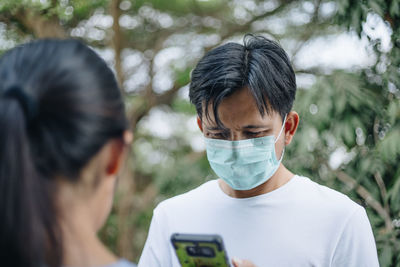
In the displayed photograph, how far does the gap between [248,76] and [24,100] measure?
0.99m

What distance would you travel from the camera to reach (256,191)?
5.66ft

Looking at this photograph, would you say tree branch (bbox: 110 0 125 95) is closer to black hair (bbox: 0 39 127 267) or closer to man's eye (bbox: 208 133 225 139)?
man's eye (bbox: 208 133 225 139)

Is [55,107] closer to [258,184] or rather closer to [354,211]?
[258,184]

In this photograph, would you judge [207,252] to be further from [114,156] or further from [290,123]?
[290,123]

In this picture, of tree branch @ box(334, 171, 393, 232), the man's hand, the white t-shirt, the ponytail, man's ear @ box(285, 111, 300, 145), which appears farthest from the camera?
tree branch @ box(334, 171, 393, 232)

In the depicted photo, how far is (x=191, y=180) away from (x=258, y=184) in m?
2.36

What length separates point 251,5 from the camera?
16.6ft

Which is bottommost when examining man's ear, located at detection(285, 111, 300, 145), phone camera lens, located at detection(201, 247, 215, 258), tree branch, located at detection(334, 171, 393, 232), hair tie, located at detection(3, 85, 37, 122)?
tree branch, located at detection(334, 171, 393, 232)

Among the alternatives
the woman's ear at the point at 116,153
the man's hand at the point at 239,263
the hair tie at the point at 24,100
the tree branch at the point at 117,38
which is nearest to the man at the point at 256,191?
the man's hand at the point at 239,263

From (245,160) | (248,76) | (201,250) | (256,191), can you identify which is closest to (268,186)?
(256,191)

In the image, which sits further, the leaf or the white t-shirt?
the leaf

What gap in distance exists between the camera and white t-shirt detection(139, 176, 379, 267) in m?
1.52

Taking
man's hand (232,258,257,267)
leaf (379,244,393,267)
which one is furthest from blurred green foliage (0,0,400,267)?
man's hand (232,258,257,267)

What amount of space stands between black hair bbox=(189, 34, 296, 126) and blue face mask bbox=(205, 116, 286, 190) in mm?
99
